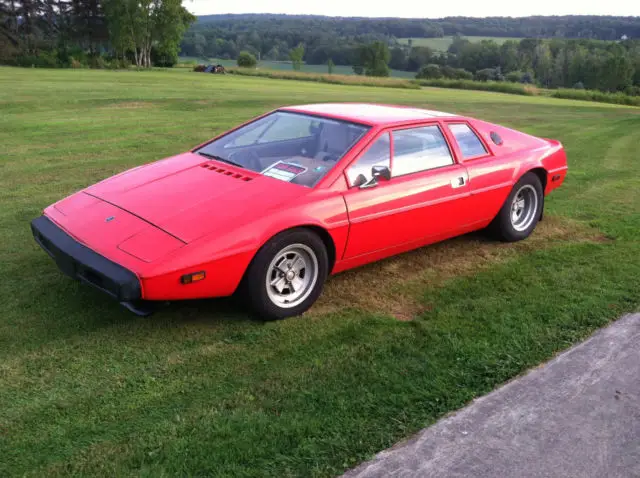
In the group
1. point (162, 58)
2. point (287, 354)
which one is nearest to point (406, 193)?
point (287, 354)

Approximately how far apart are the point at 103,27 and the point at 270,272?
234 ft

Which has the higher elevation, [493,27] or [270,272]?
[493,27]

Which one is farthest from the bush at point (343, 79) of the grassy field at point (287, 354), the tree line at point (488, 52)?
the grassy field at point (287, 354)

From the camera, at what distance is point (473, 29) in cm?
12950

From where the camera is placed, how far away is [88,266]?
3.51m

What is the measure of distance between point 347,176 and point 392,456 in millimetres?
2173

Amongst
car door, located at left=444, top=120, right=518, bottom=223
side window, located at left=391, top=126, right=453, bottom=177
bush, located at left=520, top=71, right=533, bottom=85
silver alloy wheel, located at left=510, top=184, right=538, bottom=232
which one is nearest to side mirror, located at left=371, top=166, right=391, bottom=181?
side window, located at left=391, top=126, right=453, bottom=177

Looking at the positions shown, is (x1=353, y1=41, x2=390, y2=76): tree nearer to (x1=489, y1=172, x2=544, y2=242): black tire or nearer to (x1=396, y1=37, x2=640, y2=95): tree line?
(x1=396, y1=37, x2=640, y2=95): tree line

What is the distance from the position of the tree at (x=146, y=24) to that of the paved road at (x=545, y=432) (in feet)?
214

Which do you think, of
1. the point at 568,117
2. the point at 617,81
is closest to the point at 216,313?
the point at 568,117

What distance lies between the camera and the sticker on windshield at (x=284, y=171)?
169 inches

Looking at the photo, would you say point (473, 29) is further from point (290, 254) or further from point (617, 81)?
point (290, 254)

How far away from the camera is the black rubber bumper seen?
10.9ft

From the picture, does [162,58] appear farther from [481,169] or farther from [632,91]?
[481,169]
